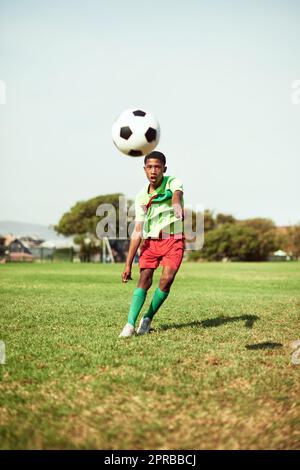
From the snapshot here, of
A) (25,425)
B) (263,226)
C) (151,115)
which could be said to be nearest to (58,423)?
(25,425)

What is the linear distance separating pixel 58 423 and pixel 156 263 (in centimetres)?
330

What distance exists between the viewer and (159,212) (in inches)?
233

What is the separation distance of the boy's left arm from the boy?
0.09 metres

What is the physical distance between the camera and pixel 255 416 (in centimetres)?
293

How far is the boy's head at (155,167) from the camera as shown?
225 inches

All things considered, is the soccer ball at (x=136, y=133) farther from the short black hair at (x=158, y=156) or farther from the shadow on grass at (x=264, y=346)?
the shadow on grass at (x=264, y=346)

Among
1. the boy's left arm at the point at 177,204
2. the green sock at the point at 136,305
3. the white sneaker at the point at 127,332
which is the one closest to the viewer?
the boy's left arm at the point at 177,204

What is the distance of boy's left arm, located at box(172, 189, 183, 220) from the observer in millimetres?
5371

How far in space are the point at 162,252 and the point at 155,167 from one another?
106 cm

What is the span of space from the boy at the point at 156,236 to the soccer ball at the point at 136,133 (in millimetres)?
1048

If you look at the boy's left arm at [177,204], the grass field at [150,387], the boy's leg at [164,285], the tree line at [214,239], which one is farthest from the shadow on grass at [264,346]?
the tree line at [214,239]

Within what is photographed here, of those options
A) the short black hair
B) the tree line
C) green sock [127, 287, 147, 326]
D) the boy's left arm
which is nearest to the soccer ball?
the short black hair

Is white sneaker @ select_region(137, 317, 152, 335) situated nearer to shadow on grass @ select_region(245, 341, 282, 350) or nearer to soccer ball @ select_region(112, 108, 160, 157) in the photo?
shadow on grass @ select_region(245, 341, 282, 350)

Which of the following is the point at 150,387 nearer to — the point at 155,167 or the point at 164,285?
the point at 164,285
